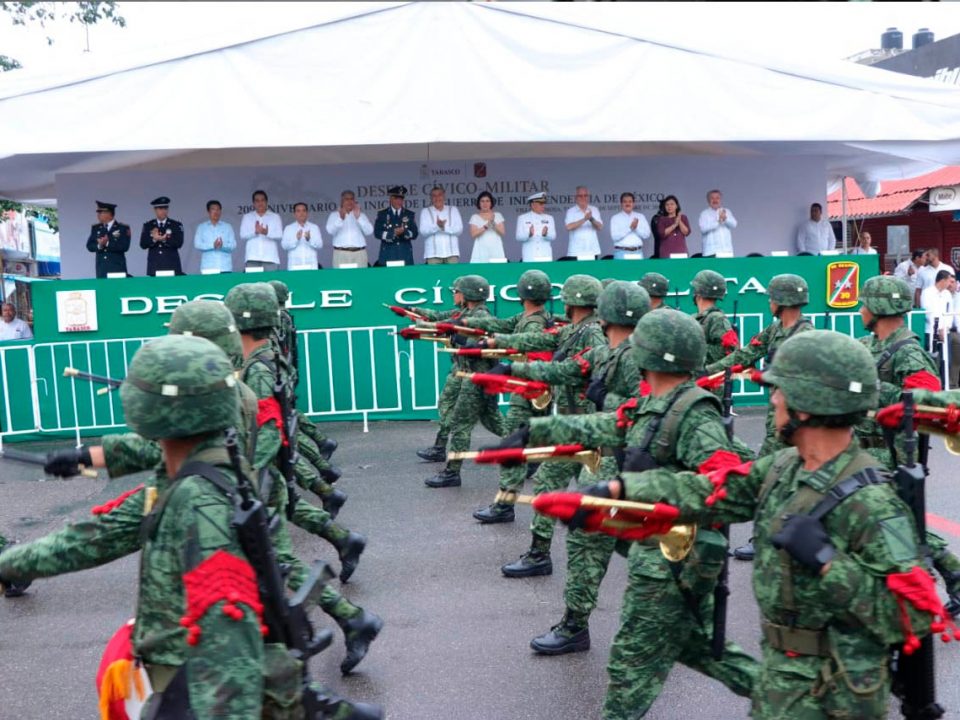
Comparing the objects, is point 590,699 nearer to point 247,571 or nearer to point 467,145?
point 247,571

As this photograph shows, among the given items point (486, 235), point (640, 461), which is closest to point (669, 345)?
point (640, 461)

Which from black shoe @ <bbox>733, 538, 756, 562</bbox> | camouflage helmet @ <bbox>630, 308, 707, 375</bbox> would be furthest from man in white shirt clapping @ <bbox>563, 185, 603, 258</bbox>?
camouflage helmet @ <bbox>630, 308, 707, 375</bbox>

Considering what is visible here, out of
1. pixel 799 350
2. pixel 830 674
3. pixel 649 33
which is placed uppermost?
pixel 649 33

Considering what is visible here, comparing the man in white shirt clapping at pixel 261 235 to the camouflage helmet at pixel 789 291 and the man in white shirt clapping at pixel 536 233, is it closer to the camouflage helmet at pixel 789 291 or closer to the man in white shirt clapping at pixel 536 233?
the man in white shirt clapping at pixel 536 233

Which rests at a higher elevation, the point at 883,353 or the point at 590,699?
the point at 883,353

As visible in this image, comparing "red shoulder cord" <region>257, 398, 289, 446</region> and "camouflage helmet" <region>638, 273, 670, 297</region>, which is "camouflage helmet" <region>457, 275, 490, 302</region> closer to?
"camouflage helmet" <region>638, 273, 670, 297</region>

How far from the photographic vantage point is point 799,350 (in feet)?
10.2

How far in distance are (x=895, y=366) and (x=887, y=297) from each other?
1.67ft

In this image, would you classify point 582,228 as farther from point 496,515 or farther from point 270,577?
point 270,577

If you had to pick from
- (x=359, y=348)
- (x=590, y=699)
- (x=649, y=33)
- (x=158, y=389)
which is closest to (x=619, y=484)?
(x=158, y=389)

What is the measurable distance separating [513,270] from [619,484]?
10.1 metres

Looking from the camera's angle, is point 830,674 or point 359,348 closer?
point 830,674

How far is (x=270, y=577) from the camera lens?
282 cm

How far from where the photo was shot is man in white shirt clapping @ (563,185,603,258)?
50.0ft
